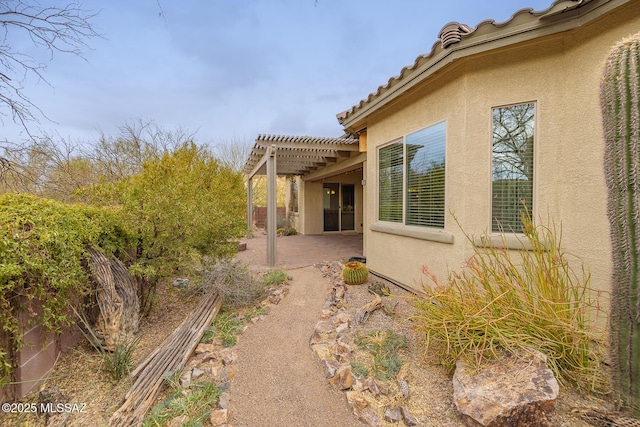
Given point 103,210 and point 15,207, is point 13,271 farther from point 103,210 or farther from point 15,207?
point 103,210

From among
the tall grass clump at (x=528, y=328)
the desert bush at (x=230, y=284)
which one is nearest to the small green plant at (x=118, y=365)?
the desert bush at (x=230, y=284)

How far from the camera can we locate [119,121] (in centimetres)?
930

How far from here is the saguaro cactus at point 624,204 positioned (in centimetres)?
205

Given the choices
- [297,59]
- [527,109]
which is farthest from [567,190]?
[297,59]

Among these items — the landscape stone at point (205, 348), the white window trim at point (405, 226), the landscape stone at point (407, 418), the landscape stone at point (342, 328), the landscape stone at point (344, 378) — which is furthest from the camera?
the white window trim at point (405, 226)

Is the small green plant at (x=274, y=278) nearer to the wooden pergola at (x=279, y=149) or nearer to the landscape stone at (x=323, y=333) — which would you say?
the wooden pergola at (x=279, y=149)

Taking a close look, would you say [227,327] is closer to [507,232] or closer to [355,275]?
[355,275]

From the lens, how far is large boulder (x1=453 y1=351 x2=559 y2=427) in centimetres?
206

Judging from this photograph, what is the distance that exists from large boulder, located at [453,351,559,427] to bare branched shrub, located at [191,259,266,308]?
350 centimetres

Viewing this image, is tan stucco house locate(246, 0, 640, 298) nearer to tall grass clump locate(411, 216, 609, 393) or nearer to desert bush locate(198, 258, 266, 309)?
tall grass clump locate(411, 216, 609, 393)

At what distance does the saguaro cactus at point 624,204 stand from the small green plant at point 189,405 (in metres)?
3.42

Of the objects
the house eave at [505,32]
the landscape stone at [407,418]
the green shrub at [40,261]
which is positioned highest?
the house eave at [505,32]

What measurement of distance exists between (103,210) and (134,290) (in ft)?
3.92

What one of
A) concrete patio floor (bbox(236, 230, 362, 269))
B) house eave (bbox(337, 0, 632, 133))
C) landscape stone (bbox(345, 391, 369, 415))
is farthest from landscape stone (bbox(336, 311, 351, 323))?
→ house eave (bbox(337, 0, 632, 133))
